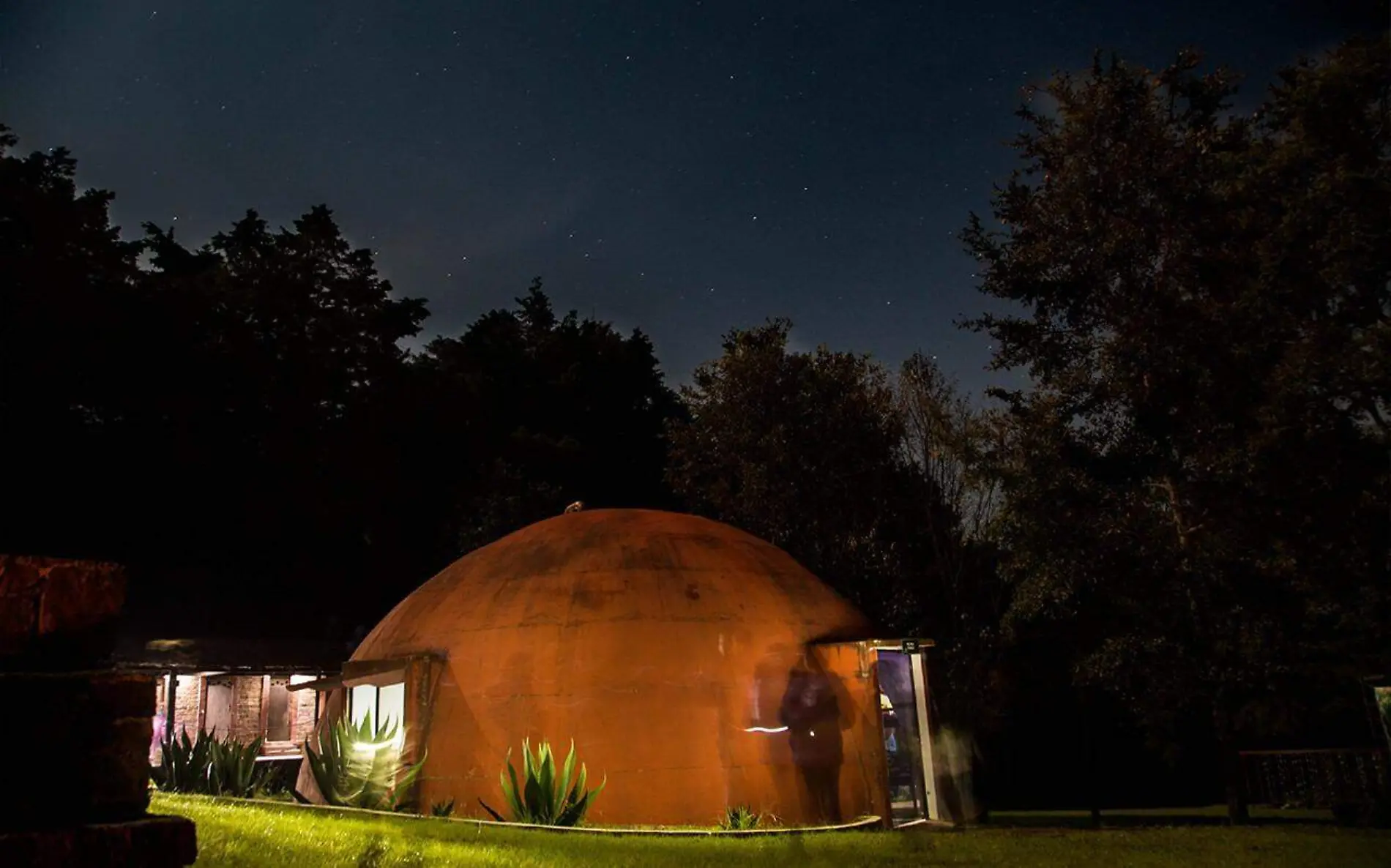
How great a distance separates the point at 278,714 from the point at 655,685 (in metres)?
17.7

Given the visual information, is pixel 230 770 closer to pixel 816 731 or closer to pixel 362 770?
pixel 362 770

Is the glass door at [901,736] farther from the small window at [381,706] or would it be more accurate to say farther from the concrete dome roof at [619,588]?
the small window at [381,706]

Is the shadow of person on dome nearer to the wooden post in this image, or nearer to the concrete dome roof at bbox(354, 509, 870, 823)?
the concrete dome roof at bbox(354, 509, 870, 823)

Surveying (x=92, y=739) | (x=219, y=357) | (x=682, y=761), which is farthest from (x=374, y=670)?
(x=219, y=357)

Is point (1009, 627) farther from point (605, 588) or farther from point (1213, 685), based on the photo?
point (605, 588)

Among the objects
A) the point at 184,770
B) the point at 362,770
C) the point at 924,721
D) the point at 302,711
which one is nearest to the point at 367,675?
the point at 362,770

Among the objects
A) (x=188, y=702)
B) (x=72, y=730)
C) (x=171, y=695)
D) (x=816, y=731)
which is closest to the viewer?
(x=72, y=730)

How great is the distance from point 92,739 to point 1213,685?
18.7 meters

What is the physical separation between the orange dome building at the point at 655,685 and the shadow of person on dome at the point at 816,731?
0.02 meters

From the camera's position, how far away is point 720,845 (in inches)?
393

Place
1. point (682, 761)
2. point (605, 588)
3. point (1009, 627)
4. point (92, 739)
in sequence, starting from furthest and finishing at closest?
point (1009, 627) < point (605, 588) < point (682, 761) < point (92, 739)

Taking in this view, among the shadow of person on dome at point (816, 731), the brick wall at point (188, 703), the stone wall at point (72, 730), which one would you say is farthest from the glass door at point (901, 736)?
the brick wall at point (188, 703)

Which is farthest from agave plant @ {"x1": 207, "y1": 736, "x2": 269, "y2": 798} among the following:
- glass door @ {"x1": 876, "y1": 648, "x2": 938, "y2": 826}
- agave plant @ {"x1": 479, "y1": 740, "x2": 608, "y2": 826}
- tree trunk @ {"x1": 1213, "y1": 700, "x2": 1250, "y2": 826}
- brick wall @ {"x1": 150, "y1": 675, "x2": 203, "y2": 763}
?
tree trunk @ {"x1": 1213, "y1": 700, "x2": 1250, "y2": 826}

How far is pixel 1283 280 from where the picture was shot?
15047mm
